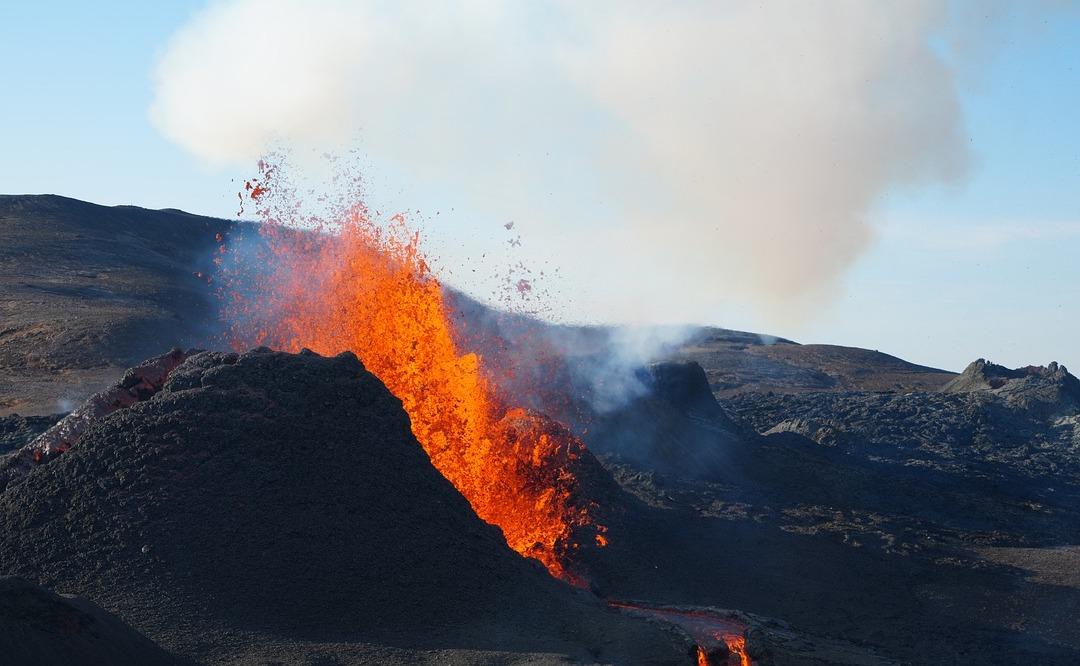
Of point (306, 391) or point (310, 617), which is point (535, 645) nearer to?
point (310, 617)

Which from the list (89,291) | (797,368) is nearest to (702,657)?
(89,291)

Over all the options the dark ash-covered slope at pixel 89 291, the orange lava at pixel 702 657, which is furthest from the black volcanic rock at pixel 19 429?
the orange lava at pixel 702 657

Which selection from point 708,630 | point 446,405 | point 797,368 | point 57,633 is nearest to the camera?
point 57,633

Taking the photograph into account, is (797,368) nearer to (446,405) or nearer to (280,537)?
(446,405)

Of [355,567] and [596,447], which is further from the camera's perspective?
[596,447]

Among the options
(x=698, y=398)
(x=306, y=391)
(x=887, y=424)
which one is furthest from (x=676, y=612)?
(x=887, y=424)

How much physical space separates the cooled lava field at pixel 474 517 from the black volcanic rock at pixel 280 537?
0.05 meters

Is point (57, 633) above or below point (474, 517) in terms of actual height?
below

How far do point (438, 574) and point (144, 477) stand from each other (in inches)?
183

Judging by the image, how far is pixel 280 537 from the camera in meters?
16.8

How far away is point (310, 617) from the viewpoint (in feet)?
51.6

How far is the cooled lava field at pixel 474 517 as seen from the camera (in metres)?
15.9

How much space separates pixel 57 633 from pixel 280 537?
4761 mm

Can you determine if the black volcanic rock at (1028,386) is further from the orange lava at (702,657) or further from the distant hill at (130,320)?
the orange lava at (702,657)
